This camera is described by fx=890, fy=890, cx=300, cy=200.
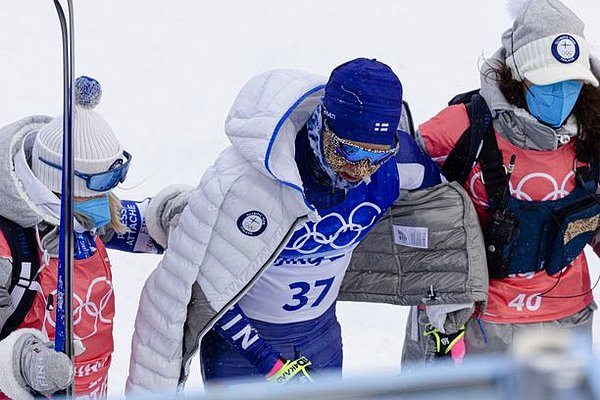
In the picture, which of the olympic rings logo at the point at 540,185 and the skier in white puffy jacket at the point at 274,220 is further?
the olympic rings logo at the point at 540,185

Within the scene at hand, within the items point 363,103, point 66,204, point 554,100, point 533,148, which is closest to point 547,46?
point 554,100

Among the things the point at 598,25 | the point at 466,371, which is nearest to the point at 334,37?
the point at 598,25

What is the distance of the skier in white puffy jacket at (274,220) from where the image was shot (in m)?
2.48

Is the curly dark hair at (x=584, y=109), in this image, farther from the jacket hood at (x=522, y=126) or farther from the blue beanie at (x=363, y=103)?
the blue beanie at (x=363, y=103)

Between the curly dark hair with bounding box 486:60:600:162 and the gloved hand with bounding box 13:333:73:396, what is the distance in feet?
5.26

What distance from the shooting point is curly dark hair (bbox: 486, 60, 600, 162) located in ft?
9.43

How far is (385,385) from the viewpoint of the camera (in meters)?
0.55

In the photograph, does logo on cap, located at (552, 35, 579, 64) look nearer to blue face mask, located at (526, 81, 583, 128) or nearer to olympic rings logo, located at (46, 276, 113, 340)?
blue face mask, located at (526, 81, 583, 128)

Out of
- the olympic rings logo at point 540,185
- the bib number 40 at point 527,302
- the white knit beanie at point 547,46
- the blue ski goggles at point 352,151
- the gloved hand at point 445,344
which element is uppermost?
the white knit beanie at point 547,46

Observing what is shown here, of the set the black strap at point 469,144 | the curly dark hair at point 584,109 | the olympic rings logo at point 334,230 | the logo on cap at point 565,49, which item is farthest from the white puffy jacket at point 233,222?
the logo on cap at point 565,49

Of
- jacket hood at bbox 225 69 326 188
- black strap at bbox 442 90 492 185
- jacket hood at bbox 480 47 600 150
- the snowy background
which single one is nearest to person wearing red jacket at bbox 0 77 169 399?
jacket hood at bbox 225 69 326 188

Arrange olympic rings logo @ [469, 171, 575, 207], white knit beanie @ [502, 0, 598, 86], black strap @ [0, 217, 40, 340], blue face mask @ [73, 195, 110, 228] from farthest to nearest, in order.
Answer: olympic rings logo @ [469, 171, 575, 207] → white knit beanie @ [502, 0, 598, 86] → blue face mask @ [73, 195, 110, 228] → black strap @ [0, 217, 40, 340]

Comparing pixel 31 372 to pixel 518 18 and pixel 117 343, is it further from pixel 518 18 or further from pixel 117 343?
pixel 117 343

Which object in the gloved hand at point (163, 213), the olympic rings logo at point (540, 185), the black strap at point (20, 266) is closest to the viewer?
the black strap at point (20, 266)
